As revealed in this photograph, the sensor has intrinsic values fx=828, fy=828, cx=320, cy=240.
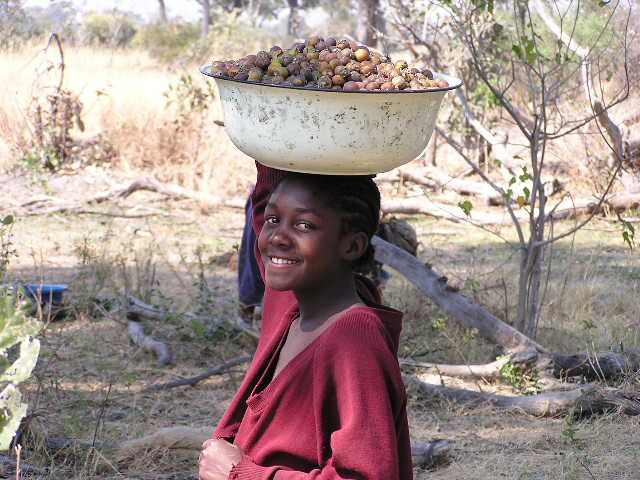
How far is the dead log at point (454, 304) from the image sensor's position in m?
4.50

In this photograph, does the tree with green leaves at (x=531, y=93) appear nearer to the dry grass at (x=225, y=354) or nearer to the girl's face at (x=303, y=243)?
the dry grass at (x=225, y=354)

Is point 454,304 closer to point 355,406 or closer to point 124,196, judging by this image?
point 355,406

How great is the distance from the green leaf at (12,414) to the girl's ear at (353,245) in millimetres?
787

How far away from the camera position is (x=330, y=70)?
1.68 m

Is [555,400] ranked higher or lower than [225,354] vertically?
higher

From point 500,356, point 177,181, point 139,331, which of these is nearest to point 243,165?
point 177,181

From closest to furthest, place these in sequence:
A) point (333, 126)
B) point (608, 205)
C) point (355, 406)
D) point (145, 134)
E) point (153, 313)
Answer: point (355, 406) → point (333, 126) → point (153, 313) → point (608, 205) → point (145, 134)

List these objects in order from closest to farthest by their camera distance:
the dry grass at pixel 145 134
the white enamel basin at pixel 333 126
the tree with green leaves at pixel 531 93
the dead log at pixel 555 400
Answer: the white enamel basin at pixel 333 126, the dead log at pixel 555 400, the tree with green leaves at pixel 531 93, the dry grass at pixel 145 134

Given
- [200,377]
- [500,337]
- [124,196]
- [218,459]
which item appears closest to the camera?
[218,459]

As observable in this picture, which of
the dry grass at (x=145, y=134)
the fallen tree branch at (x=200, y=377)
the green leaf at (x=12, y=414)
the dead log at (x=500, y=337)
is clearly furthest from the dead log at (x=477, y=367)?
the dry grass at (x=145, y=134)

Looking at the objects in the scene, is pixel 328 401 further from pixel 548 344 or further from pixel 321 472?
pixel 548 344

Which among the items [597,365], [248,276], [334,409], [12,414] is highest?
[12,414]

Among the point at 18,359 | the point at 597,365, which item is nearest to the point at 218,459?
the point at 18,359

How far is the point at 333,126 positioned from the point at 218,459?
72 cm
